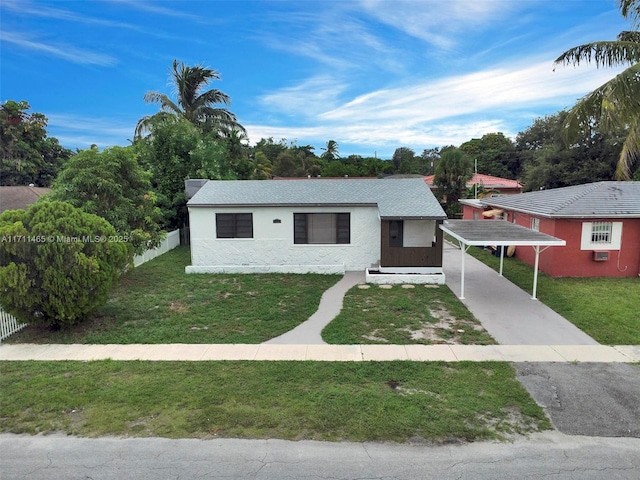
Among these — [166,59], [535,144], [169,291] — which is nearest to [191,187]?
[169,291]

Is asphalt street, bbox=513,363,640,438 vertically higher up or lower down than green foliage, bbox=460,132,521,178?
lower down

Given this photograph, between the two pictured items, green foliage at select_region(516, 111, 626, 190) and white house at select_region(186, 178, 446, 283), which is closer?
white house at select_region(186, 178, 446, 283)

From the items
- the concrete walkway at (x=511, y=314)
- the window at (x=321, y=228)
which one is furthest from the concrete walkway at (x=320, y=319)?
the concrete walkway at (x=511, y=314)

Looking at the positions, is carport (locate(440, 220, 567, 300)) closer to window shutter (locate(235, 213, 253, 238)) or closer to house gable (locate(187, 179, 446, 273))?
house gable (locate(187, 179, 446, 273))

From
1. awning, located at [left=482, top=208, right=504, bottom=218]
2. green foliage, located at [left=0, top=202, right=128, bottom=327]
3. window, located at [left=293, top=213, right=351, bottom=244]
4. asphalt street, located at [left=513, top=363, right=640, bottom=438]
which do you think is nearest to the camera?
asphalt street, located at [left=513, top=363, right=640, bottom=438]

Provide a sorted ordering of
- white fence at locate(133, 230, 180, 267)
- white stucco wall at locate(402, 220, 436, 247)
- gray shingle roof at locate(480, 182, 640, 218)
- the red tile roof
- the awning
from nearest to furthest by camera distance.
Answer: gray shingle roof at locate(480, 182, 640, 218) → white stucco wall at locate(402, 220, 436, 247) → white fence at locate(133, 230, 180, 267) → the red tile roof → the awning

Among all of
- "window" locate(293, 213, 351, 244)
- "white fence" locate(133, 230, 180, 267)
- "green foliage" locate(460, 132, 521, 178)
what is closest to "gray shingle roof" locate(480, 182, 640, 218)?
"window" locate(293, 213, 351, 244)

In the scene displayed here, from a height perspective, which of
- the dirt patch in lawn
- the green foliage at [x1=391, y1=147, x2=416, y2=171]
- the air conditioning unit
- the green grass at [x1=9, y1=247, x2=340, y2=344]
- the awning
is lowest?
the dirt patch in lawn
